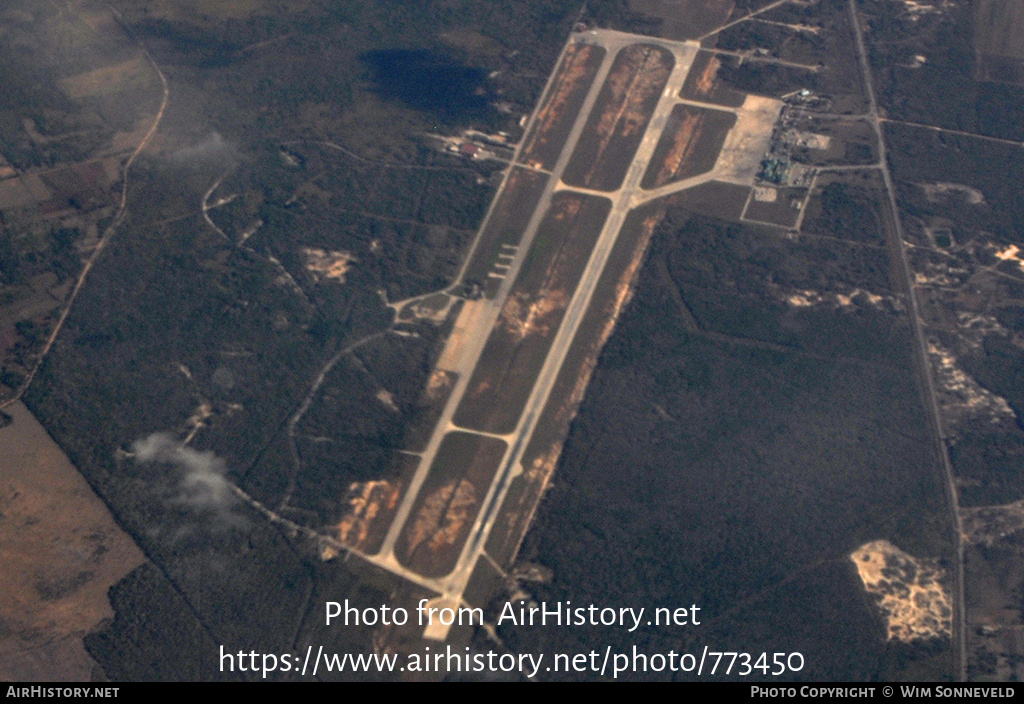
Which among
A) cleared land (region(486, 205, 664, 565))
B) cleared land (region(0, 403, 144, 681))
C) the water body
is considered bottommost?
cleared land (region(0, 403, 144, 681))

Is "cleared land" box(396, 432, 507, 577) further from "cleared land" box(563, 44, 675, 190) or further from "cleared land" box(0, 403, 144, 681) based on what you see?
"cleared land" box(563, 44, 675, 190)

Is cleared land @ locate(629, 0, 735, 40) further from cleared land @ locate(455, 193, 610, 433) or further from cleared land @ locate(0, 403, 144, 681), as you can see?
cleared land @ locate(0, 403, 144, 681)

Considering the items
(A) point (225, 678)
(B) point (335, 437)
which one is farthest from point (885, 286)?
(A) point (225, 678)

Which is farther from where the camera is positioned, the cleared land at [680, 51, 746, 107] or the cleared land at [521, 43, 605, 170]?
the cleared land at [680, 51, 746, 107]

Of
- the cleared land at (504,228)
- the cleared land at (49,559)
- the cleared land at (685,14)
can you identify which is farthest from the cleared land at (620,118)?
the cleared land at (49,559)

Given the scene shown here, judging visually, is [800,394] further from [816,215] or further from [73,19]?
[73,19]

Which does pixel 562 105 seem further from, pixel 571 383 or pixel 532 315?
pixel 571 383

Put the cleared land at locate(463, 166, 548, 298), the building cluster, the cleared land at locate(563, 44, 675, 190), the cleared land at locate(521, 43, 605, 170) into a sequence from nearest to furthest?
the cleared land at locate(463, 166, 548, 298), the building cluster, the cleared land at locate(563, 44, 675, 190), the cleared land at locate(521, 43, 605, 170)

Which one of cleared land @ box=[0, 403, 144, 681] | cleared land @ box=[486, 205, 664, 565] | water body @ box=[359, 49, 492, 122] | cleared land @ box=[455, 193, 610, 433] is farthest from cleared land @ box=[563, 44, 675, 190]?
cleared land @ box=[0, 403, 144, 681]

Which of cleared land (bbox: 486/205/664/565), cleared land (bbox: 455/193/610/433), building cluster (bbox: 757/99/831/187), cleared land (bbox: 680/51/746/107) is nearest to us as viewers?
cleared land (bbox: 486/205/664/565)

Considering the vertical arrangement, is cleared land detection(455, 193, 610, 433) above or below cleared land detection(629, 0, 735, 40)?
below
